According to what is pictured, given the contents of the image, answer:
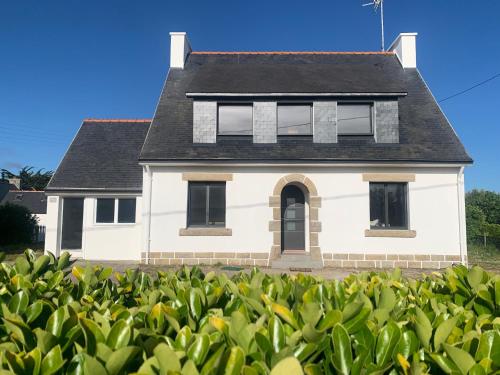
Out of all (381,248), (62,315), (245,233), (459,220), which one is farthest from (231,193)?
(62,315)

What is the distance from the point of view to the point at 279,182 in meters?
10.9

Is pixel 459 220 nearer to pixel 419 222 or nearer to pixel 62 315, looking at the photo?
pixel 419 222

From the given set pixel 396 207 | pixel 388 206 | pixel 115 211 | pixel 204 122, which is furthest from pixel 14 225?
pixel 396 207

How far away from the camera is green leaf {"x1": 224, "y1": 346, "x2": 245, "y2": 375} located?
137 centimetres

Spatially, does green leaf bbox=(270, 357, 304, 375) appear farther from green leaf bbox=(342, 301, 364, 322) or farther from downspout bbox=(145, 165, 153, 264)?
downspout bbox=(145, 165, 153, 264)

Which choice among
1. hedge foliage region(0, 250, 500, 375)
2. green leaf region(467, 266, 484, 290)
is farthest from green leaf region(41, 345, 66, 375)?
green leaf region(467, 266, 484, 290)

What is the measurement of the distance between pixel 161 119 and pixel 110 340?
37.2 feet

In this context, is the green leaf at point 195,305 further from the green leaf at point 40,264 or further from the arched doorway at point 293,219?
the arched doorway at point 293,219

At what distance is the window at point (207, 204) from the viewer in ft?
36.2

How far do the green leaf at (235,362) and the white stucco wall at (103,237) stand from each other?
444 inches

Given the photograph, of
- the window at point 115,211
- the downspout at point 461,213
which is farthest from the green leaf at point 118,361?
the downspout at point 461,213

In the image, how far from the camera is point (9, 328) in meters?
1.75

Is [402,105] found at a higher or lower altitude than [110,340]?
higher

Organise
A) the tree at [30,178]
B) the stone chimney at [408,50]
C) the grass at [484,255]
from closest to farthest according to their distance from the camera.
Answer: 1. the grass at [484,255]
2. the stone chimney at [408,50]
3. the tree at [30,178]
